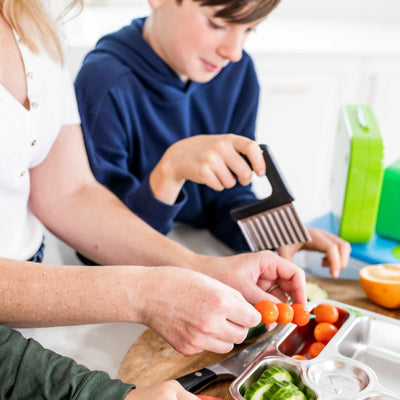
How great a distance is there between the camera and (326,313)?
3.02 feet

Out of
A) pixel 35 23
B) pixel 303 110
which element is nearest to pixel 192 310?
pixel 35 23

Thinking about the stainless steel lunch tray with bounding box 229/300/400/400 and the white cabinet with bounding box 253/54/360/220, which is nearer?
the stainless steel lunch tray with bounding box 229/300/400/400

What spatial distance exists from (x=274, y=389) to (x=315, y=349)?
0.16 metres

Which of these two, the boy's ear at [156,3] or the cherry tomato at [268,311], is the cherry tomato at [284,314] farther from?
the boy's ear at [156,3]

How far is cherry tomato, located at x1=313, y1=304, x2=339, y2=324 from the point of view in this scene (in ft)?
3.01

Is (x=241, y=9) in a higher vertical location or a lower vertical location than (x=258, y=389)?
higher

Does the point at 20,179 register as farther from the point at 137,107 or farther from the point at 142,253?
the point at 137,107

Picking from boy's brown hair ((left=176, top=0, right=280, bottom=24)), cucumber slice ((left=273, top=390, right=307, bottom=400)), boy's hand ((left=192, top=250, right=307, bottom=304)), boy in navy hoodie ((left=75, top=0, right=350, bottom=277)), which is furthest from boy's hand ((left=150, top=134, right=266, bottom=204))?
cucumber slice ((left=273, top=390, right=307, bottom=400))

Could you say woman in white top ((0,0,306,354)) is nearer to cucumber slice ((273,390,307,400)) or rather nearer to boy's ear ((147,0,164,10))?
cucumber slice ((273,390,307,400))

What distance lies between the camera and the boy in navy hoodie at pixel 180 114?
101 cm

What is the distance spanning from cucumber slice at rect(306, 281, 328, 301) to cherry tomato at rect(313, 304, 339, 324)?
2.1 inches

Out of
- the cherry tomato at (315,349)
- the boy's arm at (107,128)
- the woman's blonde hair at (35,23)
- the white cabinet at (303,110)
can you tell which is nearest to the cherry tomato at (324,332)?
the cherry tomato at (315,349)

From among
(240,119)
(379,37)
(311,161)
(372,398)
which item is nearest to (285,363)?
(372,398)

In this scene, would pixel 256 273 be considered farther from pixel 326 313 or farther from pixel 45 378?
pixel 45 378
